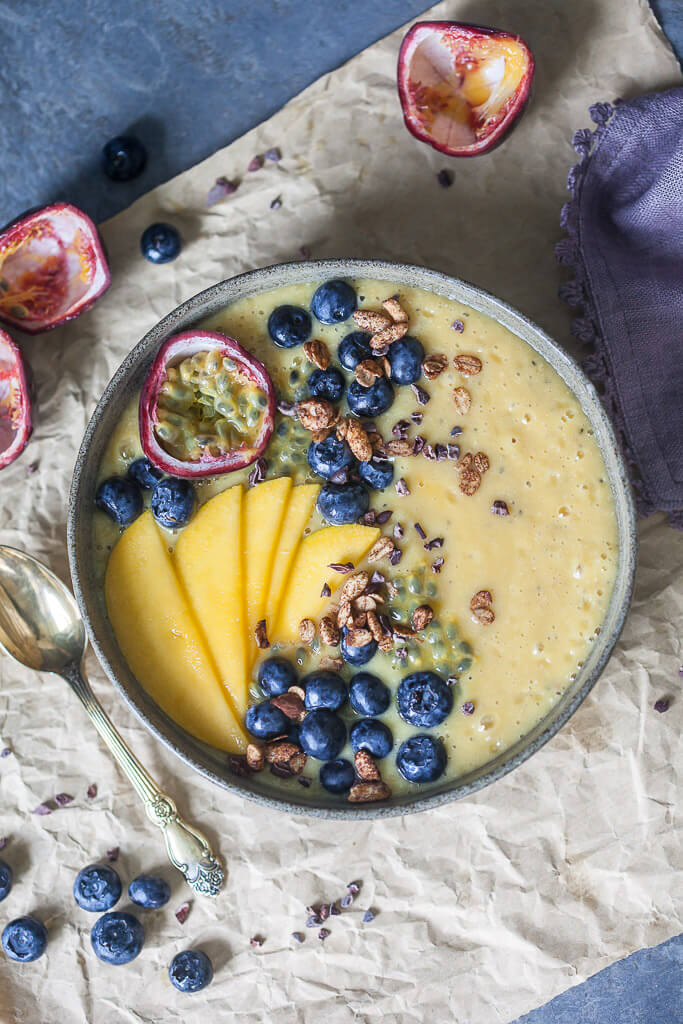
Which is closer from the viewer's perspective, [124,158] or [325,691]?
[325,691]

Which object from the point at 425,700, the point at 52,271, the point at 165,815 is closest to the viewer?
the point at 425,700

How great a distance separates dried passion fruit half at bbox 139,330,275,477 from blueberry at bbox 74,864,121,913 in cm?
94

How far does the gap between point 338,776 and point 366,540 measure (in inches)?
18.7

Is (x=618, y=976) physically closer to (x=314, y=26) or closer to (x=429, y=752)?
(x=429, y=752)

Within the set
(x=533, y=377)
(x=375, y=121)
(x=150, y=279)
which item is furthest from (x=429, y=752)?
(x=375, y=121)

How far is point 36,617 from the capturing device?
6.16ft

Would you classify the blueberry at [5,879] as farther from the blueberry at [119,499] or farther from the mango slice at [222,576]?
the blueberry at [119,499]

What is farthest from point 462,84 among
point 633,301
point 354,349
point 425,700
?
point 425,700

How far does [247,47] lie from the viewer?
77.6 inches

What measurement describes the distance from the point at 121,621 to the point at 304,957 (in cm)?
88

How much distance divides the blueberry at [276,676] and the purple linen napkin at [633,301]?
845 millimetres

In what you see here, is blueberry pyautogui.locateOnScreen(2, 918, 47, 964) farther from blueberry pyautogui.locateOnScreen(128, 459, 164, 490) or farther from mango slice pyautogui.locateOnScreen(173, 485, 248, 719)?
blueberry pyautogui.locateOnScreen(128, 459, 164, 490)

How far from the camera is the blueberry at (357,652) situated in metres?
1.64

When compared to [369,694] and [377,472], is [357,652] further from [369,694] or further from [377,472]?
[377,472]
